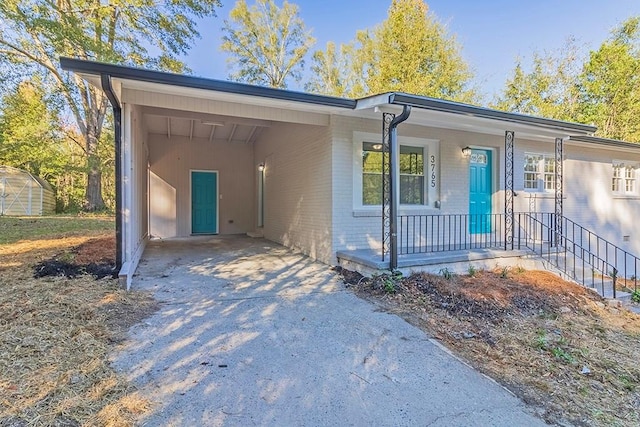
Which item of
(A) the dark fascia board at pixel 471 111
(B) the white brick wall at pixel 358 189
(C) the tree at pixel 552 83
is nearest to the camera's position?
(A) the dark fascia board at pixel 471 111

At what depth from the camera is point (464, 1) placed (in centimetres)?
1395

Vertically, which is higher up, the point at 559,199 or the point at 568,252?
the point at 559,199

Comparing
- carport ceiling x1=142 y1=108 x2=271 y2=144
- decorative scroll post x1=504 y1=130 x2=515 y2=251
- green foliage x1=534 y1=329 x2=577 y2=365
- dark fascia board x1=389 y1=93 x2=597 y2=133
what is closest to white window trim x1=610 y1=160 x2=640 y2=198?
dark fascia board x1=389 y1=93 x2=597 y2=133

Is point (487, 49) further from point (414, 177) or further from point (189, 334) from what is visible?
point (189, 334)

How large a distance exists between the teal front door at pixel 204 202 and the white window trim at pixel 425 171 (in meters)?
6.35

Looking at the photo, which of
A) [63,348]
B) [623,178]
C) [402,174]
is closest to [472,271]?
[402,174]

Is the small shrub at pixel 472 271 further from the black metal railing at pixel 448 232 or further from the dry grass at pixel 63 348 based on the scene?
the dry grass at pixel 63 348

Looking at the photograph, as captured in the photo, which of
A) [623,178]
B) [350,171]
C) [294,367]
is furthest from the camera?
[623,178]

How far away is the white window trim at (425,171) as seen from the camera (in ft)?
21.2

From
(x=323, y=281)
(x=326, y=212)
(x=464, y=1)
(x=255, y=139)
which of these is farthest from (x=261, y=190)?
(x=464, y=1)

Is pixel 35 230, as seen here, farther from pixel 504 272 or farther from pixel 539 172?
pixel 539 172

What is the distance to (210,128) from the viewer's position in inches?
386

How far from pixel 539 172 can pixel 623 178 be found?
3950 millimetres

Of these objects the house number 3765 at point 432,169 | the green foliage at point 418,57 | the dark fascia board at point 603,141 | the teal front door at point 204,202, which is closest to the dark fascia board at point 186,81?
the house number 3765 at point 432,169
